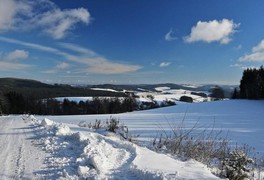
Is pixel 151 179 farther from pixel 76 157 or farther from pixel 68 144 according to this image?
pixel 68 144

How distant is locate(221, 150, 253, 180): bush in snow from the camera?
4336mm

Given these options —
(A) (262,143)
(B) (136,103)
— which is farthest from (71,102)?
(A) (262,143)

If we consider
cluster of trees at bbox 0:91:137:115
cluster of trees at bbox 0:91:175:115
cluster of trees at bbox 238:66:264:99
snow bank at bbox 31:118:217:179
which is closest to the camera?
snow bank at bbox 31:118:217:179

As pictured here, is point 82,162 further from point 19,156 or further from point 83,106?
point 83,106

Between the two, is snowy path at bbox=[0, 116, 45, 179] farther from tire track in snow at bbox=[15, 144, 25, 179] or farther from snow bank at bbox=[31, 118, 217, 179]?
snow bank at bbox=[31, 118, 217, 179]

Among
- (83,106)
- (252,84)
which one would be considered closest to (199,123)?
(252,84)

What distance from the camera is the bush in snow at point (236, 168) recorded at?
434 centimetres

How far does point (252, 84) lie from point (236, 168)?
54.9 m

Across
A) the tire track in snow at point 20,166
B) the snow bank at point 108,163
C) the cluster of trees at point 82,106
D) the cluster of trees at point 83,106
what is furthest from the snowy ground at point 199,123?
the cluster of trees at point 82,106

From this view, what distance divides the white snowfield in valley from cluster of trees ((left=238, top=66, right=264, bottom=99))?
52.5 metres

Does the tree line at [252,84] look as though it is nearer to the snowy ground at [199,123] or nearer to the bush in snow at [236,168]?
the snowy ground at [199,123]

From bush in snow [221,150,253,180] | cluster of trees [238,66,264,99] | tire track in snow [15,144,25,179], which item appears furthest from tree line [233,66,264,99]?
tire track in snow [15,144,25,179]

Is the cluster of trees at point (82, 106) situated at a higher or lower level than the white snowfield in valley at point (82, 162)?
lower

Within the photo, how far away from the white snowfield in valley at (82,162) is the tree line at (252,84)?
52510mm
